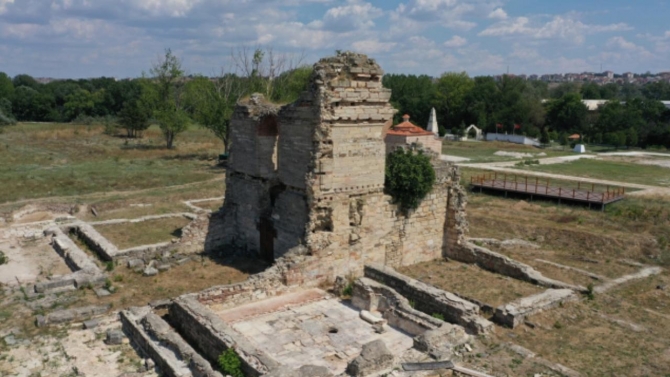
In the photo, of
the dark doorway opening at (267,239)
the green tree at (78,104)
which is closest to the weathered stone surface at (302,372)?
the dark doorway opening at (267,239)

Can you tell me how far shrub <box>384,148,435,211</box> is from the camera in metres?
15.2

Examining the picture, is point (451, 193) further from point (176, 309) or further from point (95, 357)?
point (95, 357)

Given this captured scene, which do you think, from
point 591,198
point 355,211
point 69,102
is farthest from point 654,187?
point 69,102

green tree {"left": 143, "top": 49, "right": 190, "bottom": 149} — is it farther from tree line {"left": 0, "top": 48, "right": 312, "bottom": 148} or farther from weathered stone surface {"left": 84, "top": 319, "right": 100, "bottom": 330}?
weathered stone surface {"left": 84, "top": 319, "right": 100, "bottom": 330}

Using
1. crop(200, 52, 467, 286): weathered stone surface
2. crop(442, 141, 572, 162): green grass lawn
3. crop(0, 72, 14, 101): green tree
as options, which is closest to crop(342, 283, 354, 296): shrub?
crop(200, 52, 467, 286): weathered stone surface

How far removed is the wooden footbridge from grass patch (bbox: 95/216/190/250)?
1637 cm

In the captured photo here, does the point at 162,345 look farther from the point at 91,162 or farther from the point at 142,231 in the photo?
the point at 91,162

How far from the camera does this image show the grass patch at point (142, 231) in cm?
1852

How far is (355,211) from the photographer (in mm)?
14445

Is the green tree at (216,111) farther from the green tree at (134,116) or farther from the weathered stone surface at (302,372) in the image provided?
the weathered stone surface at (302,372)

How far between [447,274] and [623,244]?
8.54 m

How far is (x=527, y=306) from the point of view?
1188cm

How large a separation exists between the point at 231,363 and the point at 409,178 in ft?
25.2

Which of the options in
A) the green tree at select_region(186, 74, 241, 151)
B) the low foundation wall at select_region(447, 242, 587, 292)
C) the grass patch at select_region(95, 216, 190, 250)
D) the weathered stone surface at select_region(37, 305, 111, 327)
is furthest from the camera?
the green tree at select_region(186, 74, 241, 151)
